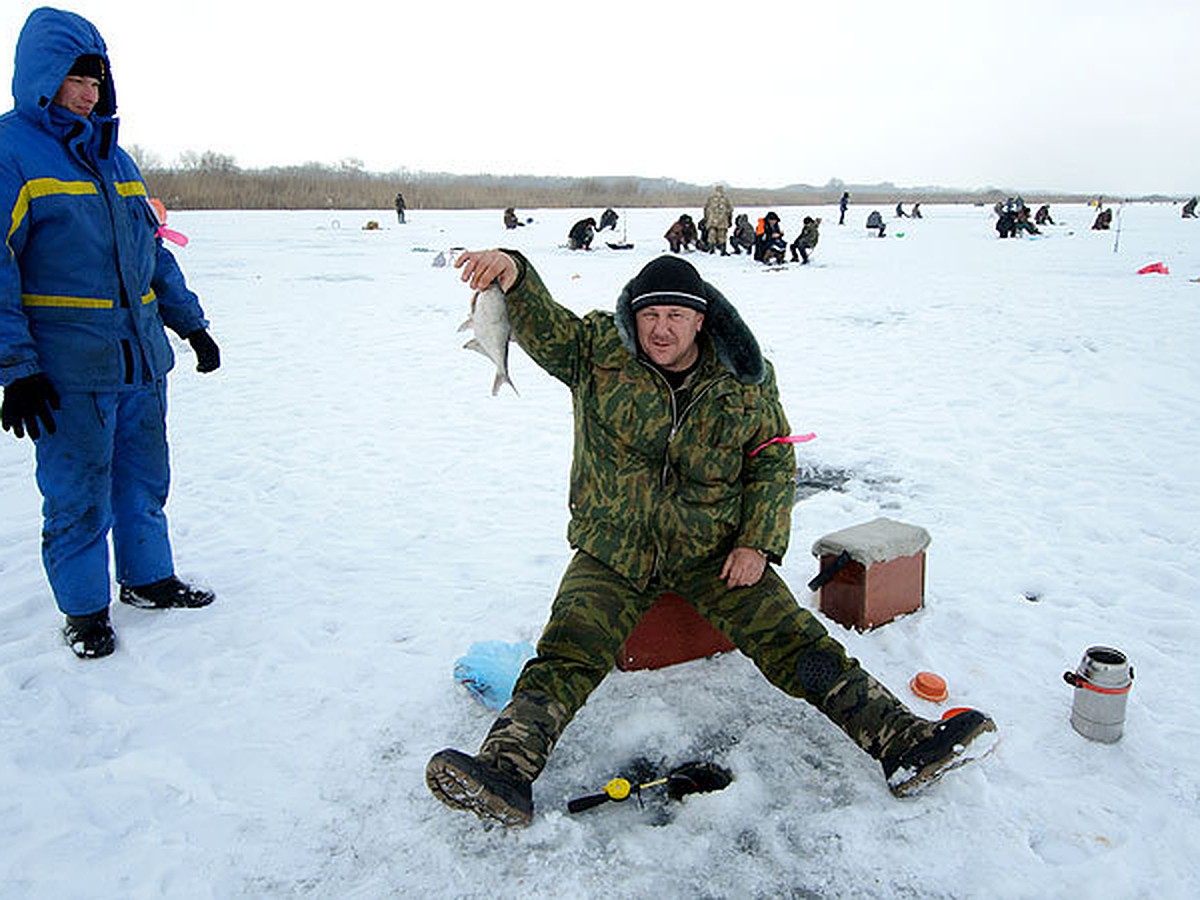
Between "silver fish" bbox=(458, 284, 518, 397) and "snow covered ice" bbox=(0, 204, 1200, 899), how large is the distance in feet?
4.10

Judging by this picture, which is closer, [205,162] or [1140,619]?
[1140,619]

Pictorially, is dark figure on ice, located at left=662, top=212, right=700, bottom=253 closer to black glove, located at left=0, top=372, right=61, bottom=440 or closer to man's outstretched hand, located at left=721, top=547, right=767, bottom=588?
man's outstretched hand, located at left=721, top=547, right=767, bottom=588

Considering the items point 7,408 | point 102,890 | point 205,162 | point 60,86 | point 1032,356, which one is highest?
point 205,162

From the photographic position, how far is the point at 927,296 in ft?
44.2

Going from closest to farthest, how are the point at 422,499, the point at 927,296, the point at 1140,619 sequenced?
the point at 1140,619 → the point at 422,499 → the point at 927,296

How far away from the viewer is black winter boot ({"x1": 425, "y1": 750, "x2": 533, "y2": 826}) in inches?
86.6

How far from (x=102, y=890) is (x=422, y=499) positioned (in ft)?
9.74

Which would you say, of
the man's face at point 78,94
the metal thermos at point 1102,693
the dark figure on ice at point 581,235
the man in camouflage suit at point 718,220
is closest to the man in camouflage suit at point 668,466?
the metal thermos at point 1102,693

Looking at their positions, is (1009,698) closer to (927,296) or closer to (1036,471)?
(1036,471)

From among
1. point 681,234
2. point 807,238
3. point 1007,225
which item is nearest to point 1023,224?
point 1007,225

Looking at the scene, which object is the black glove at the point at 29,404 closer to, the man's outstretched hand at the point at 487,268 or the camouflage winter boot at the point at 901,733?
the man's outstretched hand at the point at 487,268

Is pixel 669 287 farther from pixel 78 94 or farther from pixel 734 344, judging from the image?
pixel 78 94

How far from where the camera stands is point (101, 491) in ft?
10.4

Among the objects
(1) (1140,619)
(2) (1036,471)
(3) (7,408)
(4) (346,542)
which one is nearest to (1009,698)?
(1) (1140,619)
